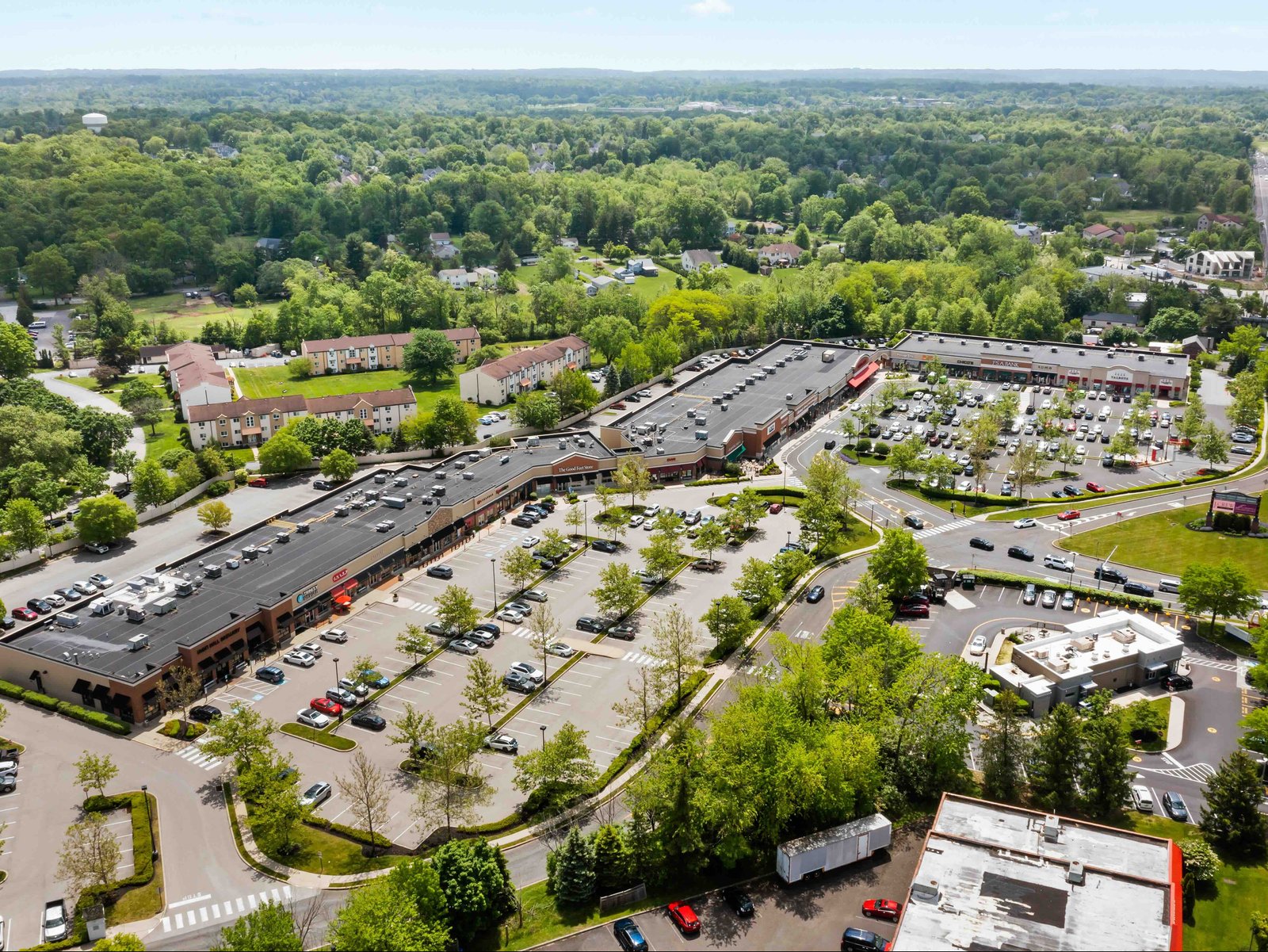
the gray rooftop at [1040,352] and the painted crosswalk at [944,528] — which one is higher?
the gray rooftop at [1040,352]

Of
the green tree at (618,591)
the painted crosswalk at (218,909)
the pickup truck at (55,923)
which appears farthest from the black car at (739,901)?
the pickup truck at (55,923)

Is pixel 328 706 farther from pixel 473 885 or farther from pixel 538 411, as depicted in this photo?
pixel 538 411

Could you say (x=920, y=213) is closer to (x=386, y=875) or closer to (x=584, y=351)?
(x=584, y=351)

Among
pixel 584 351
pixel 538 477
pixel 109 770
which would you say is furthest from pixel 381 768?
pixel 584 351

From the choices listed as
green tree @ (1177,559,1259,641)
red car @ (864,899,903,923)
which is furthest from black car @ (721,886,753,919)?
green tree @ (1177,559,1259,641)

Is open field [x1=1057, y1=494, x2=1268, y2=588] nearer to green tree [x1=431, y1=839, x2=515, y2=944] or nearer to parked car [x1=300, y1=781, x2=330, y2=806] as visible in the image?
green tree [x1=431, y1=839, x2=515, y2=944]

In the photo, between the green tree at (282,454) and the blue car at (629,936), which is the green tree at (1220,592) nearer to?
the blue car at (629,936)

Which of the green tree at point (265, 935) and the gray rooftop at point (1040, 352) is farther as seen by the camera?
the gray rooftop at point (1040, 352)
